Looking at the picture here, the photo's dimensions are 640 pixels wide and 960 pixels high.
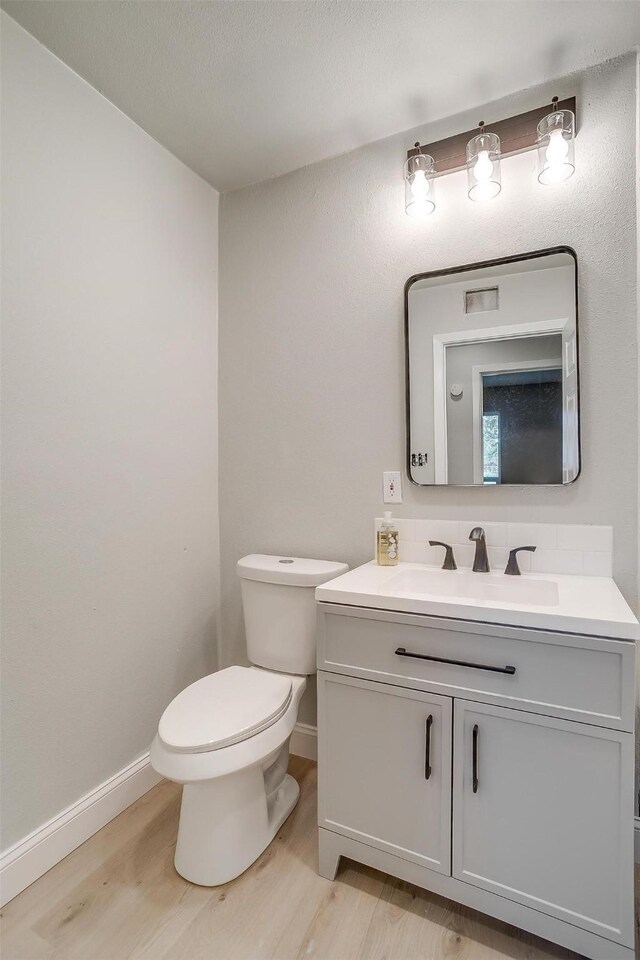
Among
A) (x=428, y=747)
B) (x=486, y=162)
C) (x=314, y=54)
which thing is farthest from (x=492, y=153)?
(x=428, y=747)

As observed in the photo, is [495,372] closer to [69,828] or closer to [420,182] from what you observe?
[420,182]

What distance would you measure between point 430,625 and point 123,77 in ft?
6.35

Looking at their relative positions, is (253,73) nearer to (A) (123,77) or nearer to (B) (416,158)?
(A) (123,77)

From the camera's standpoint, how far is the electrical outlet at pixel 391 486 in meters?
1.78

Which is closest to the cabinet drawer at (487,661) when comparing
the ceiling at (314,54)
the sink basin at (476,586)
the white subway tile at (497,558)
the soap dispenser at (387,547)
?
the sink basin at (476,586)

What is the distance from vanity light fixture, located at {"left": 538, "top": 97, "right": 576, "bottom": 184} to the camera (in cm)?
144

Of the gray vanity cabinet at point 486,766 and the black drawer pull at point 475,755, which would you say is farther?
the black drawer pull at point 475,755

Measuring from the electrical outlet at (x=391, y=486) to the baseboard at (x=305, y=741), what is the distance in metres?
1.00

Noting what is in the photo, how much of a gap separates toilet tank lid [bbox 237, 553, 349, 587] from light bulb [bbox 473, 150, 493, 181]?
1394mm

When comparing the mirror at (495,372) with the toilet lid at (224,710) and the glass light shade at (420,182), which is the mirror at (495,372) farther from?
the toilet lid at (224,710)

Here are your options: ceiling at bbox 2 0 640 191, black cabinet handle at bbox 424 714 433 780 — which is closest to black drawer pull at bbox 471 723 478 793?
black cabinet handle at bbox 424 714 433 780

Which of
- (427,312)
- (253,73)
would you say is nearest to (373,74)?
(253,73)

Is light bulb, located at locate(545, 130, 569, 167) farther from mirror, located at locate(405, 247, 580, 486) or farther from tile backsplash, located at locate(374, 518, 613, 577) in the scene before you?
tile backsplash, located at locate(374, 518, 613, 577)

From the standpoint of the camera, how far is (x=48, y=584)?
4.72 ft
